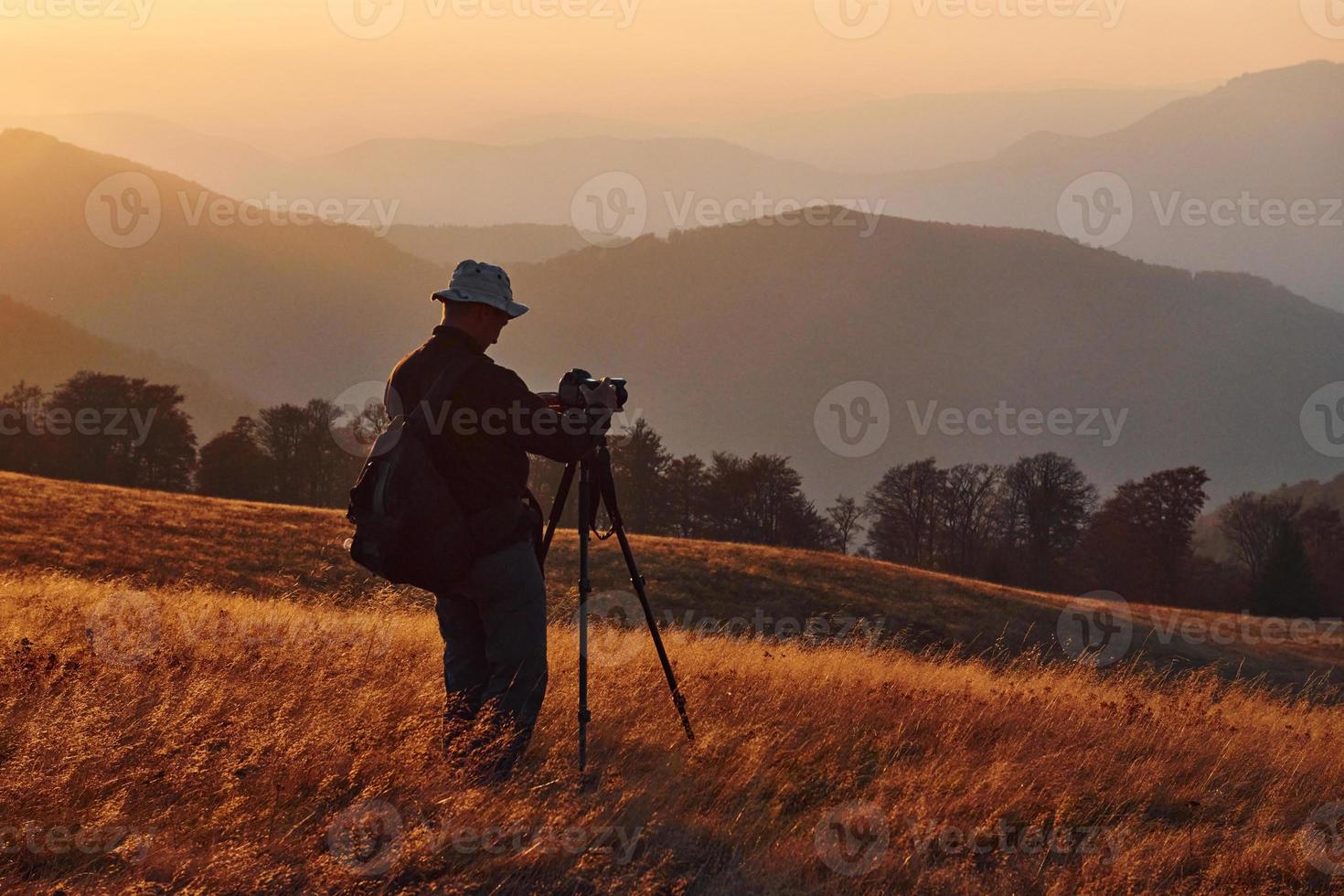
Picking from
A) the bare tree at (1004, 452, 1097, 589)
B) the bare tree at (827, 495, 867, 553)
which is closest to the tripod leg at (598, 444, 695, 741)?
the bare tree at (827, 495, 867, 553)

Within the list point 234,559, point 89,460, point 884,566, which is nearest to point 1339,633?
point 884,566

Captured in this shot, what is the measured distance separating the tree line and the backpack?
63.5m

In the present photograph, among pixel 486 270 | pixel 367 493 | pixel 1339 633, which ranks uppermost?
pixel 486 270

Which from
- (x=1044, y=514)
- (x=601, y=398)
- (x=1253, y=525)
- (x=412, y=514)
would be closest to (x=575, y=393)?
(x=601, y=398)

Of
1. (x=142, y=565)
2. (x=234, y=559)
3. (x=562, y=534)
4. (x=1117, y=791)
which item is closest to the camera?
(x=1117, y=791)

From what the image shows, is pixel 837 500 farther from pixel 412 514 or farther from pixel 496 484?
pixel 412 514

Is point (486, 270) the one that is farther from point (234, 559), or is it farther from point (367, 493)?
point (234, 559)

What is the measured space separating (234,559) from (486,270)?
79.7ft

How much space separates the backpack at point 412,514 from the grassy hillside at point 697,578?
15865 millimetres

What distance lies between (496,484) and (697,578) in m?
30.9

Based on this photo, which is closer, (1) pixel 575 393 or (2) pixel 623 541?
(1) pixel 575 393

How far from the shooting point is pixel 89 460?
64.6 m

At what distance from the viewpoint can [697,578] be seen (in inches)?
1409

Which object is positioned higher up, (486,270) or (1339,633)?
(486,270)
